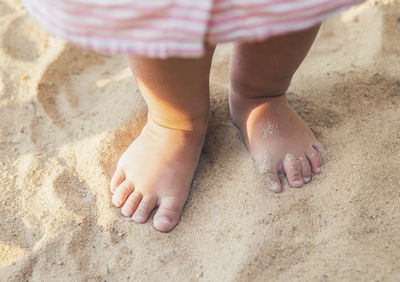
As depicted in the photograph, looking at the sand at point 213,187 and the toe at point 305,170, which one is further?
the toe at point 305,170

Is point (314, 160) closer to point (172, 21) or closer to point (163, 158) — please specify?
point (163, 158)

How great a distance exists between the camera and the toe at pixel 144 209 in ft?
3.34

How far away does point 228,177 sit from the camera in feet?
3.53

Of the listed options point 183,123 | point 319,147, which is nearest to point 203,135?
point 183,123

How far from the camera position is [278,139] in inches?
42.7

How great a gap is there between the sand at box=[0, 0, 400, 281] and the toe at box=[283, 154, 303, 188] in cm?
3

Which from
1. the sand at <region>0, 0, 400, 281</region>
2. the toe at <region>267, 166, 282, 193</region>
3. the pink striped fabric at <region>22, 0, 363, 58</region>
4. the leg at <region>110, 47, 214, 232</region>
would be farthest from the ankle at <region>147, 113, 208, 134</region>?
the pink striped fabric at <region>22, 0, 363, 58</region>

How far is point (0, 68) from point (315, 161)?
1.10 m

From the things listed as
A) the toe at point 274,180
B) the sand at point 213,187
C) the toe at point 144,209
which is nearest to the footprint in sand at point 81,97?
the sand at point 213,187

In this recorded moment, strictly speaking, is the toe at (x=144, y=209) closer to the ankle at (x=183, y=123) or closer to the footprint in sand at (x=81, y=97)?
the ankle at (x=183, y=123)

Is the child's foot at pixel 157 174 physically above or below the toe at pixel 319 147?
below

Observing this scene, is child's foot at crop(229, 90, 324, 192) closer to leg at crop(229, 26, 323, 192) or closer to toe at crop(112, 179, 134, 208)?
leg at crop(229, 26, 323, 192)

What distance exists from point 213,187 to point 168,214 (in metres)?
0.14

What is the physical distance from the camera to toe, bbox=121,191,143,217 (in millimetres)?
1032
